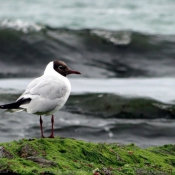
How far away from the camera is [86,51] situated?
729 inches

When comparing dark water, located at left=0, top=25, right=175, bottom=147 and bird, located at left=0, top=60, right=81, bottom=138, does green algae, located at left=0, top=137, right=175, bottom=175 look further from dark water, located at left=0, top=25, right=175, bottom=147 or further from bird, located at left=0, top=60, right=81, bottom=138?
dark water, located at left=0, top=25, right=175, bottom=147

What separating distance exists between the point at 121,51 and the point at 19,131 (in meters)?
8.60

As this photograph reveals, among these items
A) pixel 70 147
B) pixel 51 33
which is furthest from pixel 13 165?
pixel 51 33

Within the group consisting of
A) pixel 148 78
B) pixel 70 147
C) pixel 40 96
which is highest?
pixel 40 96

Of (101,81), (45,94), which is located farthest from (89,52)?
(45,94)

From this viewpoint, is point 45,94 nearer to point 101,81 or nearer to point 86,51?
point 101,81

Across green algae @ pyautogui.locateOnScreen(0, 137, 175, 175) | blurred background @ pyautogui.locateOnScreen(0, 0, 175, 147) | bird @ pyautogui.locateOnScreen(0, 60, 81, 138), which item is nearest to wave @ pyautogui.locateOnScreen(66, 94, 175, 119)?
blurred background @ pyautogui.locateOnScreen(0, 0, 175, 147)

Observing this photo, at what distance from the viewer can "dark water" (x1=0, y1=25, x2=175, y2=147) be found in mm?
10781

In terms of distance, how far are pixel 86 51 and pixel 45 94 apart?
12009mm

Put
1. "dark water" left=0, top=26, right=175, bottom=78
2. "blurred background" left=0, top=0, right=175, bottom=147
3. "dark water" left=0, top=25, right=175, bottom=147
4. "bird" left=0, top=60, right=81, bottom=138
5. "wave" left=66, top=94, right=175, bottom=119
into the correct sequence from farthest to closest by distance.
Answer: "dark water" left=0, top=26, right=175, bottom=78
"wave" left=66, top=94, right=175, bottom=119
"blurred background" left=0, top=0, right=175, bottom=147
"dark water" left=0, top=25, right=175, bottom=147
"bird" left=0, top=60, right=81, bottom=138

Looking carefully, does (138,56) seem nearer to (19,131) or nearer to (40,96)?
(19,131)

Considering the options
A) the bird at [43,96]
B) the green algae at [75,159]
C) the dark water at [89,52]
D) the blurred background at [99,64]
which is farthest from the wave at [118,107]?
the bird at [43,96]

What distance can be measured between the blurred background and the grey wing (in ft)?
11.6

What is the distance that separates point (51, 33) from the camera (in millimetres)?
19750
